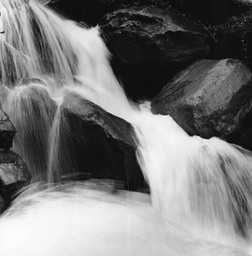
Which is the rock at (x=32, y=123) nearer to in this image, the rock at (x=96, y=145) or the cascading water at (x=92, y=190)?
the cascading water at (x=92, y=190)

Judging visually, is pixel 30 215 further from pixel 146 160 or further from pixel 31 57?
pixel 31 57

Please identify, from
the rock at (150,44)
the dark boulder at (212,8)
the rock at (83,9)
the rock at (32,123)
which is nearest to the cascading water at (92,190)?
Answer: the rock at (32,123)

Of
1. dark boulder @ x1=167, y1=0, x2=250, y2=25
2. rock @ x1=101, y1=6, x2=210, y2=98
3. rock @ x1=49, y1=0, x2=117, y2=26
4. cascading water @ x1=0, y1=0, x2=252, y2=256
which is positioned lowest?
cascading water @ x1=0, y1=0, x2=252, y2=256

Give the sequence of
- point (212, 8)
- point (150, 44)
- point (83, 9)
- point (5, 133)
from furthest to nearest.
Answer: point (83, 9), point (212, 8), point (150, 44), point (5, 133)

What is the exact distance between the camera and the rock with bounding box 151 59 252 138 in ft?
18.5

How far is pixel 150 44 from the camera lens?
6598 mm

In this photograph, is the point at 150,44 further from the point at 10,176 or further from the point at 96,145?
the point at 10,176

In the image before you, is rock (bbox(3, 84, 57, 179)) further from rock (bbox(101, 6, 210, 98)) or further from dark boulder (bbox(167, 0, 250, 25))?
dark boulder (bbox(167, 0, 250, 25))

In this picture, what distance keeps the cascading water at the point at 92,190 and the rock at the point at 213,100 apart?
21 centimetres

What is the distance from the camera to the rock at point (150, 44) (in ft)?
21.6

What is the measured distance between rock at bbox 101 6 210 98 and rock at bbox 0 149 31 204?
10.1 feet

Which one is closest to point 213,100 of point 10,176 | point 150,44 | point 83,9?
point 150,44

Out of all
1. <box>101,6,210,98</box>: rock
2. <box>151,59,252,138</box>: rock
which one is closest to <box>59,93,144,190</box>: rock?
<box>151,59,252,138</box>: rock

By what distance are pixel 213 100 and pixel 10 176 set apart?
10.1 feet
